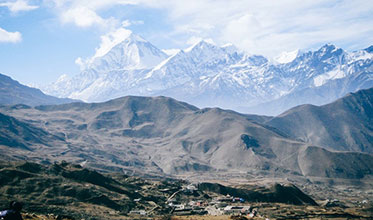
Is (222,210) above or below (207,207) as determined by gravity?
below

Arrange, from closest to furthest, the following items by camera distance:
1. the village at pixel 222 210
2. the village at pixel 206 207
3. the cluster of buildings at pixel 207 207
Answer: the village at pixel 222 210 < the village at pixel 206 207 < the cluster of buildings at pixel 207 207

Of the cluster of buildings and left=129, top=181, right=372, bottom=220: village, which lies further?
the cluster of buildings

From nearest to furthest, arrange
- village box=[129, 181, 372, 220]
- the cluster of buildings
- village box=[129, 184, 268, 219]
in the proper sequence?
1. village box=[129, 181, 372, 220]
2. village box=[129, 184, 268, 219]
3. the cluster of buildings

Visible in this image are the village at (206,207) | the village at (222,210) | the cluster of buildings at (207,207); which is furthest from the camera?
the cluster of buildings at (207,207)

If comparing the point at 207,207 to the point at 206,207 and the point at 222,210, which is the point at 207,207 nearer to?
the point at 206,207

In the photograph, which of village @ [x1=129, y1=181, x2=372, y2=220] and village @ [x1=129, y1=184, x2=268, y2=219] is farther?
village @ [x1=129, y1=184, x2=268, y2=219]

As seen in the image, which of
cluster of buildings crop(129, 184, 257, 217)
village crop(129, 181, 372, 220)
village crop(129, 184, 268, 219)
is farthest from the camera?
cluster of buildings crop(129, 184, 257, 217)

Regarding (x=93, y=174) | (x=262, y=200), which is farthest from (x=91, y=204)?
(x=262, y=200)

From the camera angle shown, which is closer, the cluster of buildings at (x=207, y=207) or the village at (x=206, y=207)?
the village at (x=206, y=207)

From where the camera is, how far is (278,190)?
170625 millimetres

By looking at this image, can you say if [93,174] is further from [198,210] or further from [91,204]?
[198,210]

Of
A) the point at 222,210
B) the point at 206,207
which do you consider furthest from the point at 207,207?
the point at 222,210

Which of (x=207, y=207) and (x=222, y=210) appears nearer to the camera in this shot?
(x=222, y=210)

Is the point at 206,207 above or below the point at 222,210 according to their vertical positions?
above
